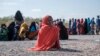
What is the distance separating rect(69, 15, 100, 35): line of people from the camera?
3388 cm

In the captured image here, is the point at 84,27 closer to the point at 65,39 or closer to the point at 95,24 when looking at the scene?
the point at 95,24

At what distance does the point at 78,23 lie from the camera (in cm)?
3434

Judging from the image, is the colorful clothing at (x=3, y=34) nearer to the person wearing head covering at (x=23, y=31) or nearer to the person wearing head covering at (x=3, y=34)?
the person wearing head covering at (x=3, y=34)

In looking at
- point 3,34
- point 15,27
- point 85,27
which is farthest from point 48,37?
point 85,27

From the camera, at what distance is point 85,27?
112 feet

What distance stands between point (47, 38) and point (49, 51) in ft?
3.13

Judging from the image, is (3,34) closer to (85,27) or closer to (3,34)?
(3,34)

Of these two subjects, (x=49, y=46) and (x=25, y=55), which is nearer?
(x=25, y=55)

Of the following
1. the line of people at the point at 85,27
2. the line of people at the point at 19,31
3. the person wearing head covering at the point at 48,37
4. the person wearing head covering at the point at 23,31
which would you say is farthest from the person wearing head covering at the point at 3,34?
the line of people at the point at 85,27

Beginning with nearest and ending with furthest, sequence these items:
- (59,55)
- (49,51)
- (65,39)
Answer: (59,55) → (49,51) → (65,39)

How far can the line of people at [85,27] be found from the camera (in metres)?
33.9

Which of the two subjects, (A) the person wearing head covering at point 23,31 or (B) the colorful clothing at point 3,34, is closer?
(A) the person wearing head covering at point 23,31

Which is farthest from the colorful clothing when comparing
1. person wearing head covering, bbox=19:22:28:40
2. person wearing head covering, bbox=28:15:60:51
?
person wearing head covering, bbox=28:15:60:51

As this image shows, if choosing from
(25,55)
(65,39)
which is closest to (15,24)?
(65,39)
